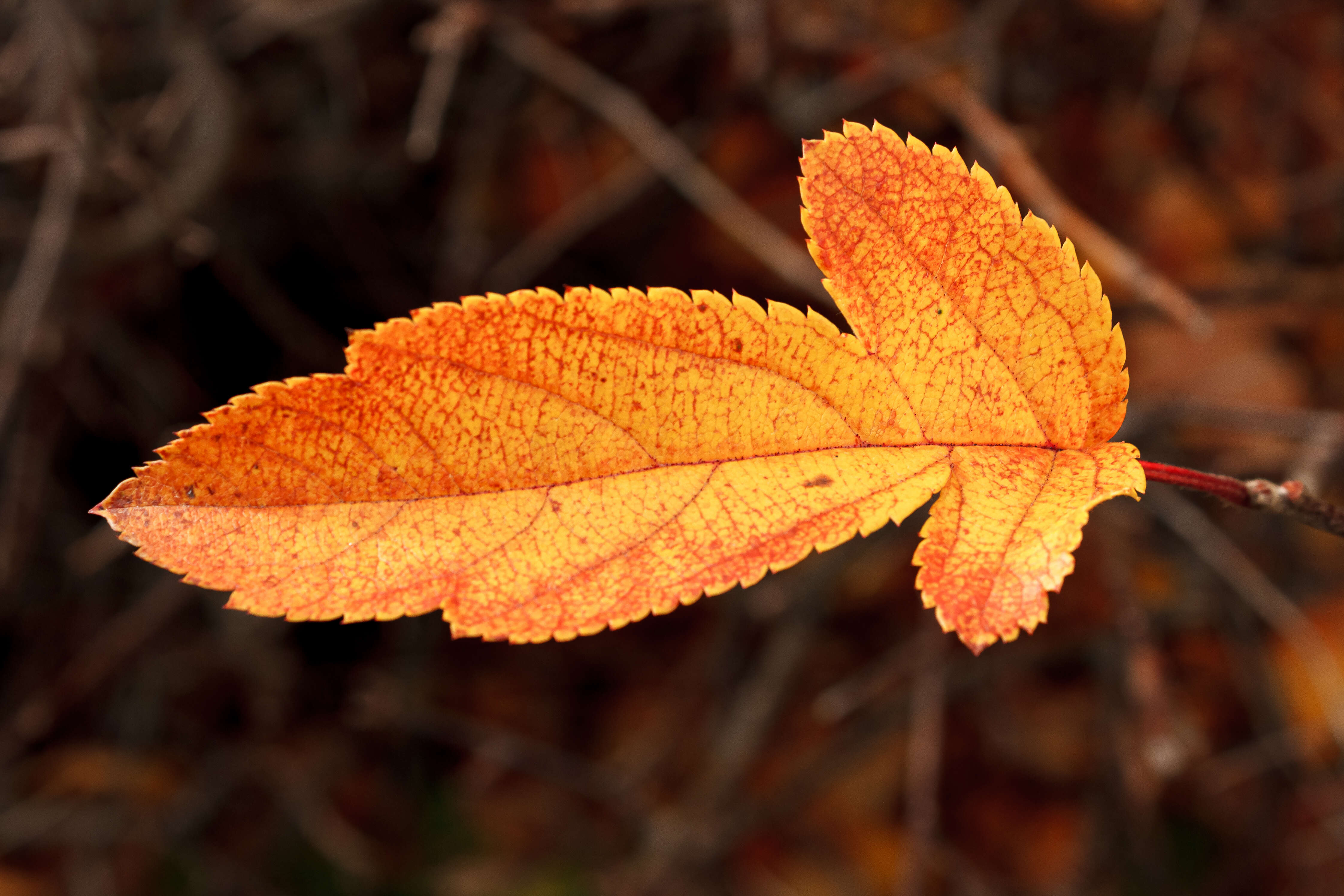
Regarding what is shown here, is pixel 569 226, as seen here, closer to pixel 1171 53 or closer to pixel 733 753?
pixel 733 753

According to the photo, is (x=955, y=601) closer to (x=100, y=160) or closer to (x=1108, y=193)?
(x=100, y=160)

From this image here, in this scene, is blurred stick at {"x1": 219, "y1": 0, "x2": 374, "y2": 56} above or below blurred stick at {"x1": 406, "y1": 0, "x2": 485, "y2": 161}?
above

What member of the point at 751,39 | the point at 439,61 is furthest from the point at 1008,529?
the point at 439,61

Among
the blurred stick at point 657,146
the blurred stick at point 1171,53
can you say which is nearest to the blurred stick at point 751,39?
the blurred stick at point 657,146

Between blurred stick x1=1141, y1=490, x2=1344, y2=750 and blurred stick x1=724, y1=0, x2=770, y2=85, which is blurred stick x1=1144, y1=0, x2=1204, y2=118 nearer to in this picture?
blurred stick x1=724, y1=0, x2=770, y2=85

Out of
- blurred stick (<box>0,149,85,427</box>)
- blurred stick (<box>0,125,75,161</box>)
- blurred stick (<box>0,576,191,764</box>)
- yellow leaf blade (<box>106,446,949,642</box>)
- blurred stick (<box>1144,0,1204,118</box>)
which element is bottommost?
yellow leaf blade (<box>106,446,949,642</box>)

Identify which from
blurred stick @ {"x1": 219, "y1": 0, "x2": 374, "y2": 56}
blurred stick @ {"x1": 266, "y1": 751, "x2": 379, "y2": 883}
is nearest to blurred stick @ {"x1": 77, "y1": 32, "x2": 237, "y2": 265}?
blurred stick @ {"x1": 219, "y1": 0, "x2": 374, "y2": 56}

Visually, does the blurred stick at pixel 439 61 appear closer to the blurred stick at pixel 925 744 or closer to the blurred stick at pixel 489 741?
the blurred stick at pixel 489 741
